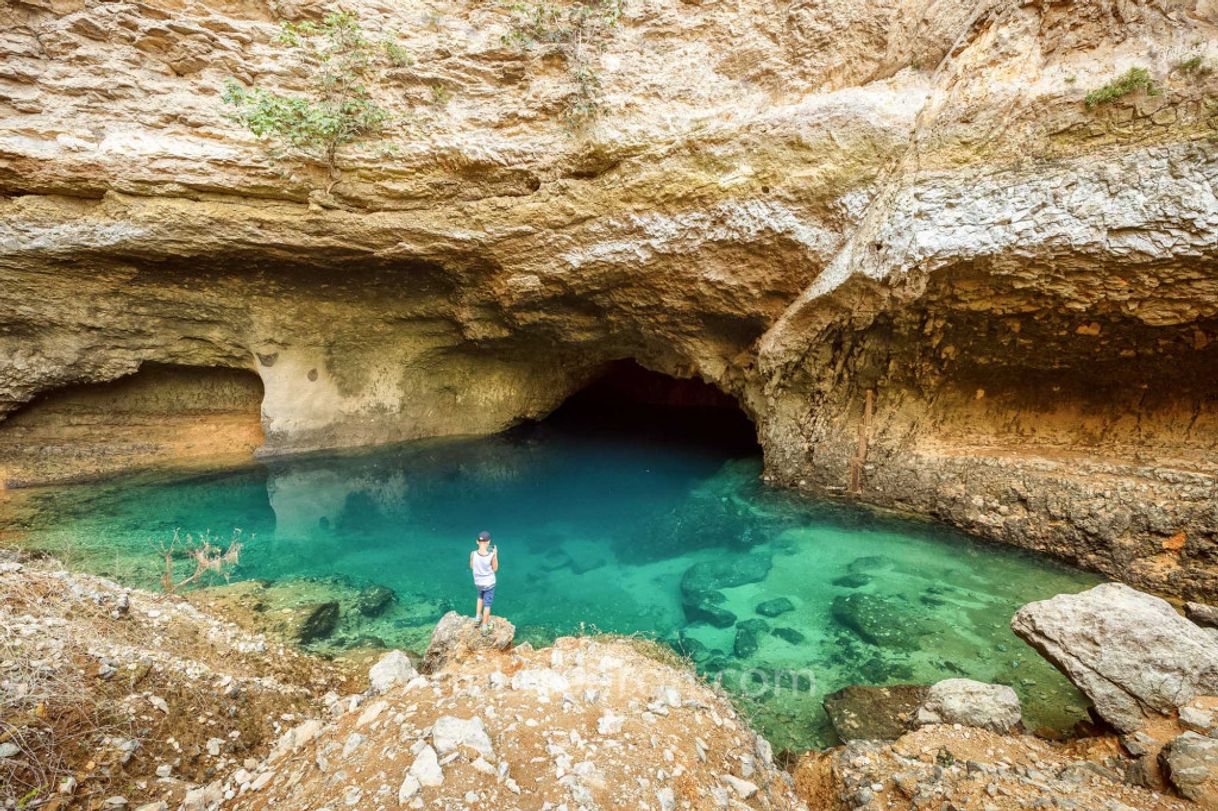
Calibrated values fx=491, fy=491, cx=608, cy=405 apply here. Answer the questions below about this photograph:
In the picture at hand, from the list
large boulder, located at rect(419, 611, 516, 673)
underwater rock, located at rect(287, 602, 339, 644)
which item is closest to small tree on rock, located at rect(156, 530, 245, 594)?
underwater rock, located at rect(287, 602, 339, 644)

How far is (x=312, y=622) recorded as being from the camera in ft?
15.9

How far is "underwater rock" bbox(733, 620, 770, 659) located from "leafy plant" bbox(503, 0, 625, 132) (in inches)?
265

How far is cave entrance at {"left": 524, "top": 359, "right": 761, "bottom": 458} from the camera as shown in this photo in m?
12.8

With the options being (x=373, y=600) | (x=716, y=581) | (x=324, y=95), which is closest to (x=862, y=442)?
(x=716, y=581)

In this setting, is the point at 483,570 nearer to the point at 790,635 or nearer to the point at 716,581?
the point at 716,581

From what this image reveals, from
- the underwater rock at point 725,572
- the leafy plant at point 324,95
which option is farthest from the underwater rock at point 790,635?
the leafy plant at point 324,95

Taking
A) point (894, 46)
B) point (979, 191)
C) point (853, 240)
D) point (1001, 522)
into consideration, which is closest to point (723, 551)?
point (1001, 522)

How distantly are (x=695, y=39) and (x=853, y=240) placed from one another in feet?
11.5

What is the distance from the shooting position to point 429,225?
310 inches

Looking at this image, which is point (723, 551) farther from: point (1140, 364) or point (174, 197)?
point (174, 197)

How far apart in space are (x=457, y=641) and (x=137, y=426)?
34.8 ft

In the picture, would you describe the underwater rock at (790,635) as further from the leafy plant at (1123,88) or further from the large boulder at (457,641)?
the leafy plant at (1123,88)

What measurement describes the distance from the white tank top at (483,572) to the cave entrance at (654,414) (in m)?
7.62

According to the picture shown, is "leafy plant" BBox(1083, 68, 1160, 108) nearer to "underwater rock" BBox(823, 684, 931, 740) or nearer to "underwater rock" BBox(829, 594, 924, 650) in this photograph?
"underwater rock" BBox(829, 594, 924, 650)
